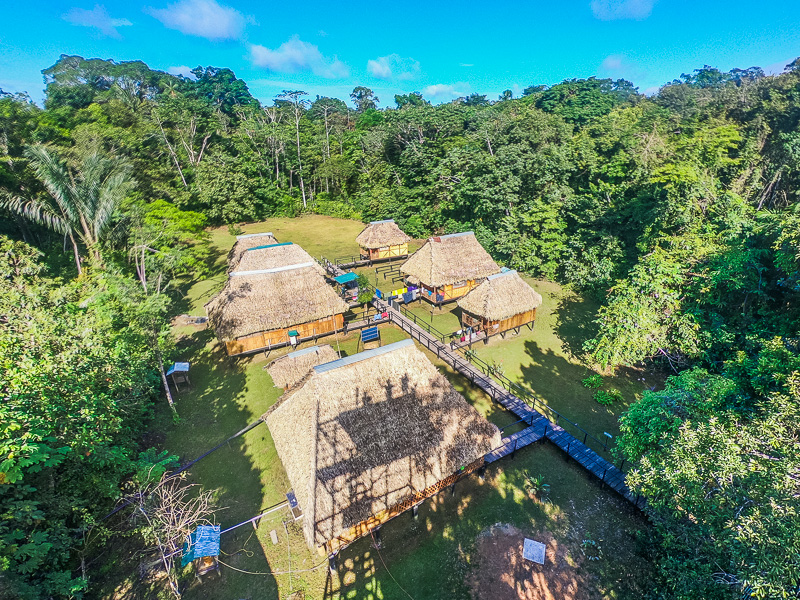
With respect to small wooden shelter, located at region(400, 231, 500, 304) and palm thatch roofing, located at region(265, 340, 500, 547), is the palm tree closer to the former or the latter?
palm thatch roofing, located at region(265, 340, 500, 547)

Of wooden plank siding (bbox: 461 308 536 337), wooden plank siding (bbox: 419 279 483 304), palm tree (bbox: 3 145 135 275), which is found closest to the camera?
palm tree (bbox: 3 145 135 275)

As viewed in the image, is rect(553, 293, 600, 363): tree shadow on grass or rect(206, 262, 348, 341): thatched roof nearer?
rect(206, 262, 348, 341): thatched roof

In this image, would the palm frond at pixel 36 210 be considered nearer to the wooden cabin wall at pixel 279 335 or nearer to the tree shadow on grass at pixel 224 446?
the tree shadow on grass at pixel 224 446

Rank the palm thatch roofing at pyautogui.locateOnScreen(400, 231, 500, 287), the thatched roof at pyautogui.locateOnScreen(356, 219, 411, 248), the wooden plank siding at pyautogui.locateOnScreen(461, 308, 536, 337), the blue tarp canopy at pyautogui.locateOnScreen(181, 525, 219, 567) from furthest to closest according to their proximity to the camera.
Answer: the thatched roof at pyautogui.locateOnScreen(356, 219, 411, 248) → the palm thatch roofing at pyautogui.locateOnScreen(400, 231, 500, 287) → the wooden plank siding at pyautogui.locateOnScreen(461, 308, 536, 337) → the blue tarp canopy at pyautogui.locateOnScreen(181, 525, 219, 567)

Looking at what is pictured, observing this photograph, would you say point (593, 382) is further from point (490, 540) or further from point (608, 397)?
point (490, 540)

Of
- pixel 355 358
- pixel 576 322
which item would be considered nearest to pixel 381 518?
pixel 355 358

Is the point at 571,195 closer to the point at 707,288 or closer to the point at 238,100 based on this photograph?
the point at 707,288

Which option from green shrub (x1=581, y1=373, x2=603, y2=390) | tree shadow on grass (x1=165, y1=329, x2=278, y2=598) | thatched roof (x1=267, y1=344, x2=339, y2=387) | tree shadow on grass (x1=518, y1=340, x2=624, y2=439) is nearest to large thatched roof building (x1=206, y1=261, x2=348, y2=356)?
tree shadow on grass (x1=165, y1=329, x2=278, y2=598)

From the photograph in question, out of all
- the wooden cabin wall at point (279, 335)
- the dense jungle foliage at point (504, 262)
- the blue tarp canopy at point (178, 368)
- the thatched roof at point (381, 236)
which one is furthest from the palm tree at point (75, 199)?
the thatched roof at point (381, 236)
